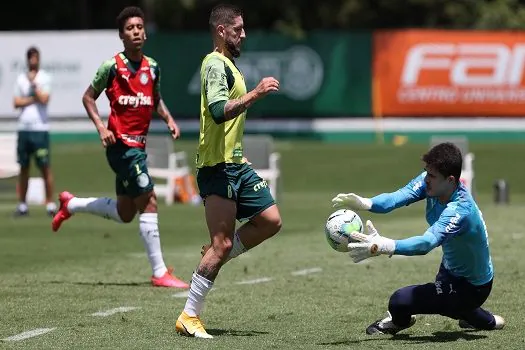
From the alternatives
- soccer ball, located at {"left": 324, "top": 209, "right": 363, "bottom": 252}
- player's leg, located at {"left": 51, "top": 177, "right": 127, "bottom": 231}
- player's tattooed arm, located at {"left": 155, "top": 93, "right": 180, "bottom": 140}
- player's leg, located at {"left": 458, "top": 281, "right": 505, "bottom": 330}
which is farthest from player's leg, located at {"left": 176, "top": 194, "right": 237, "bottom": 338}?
player's leg, located at {"left": 51, "top": 177, "right": 127, "bottom": 231}

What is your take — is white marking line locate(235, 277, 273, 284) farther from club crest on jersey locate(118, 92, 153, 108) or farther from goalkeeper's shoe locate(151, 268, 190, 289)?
club crest on jersey locate(118, 92, 153, 108)

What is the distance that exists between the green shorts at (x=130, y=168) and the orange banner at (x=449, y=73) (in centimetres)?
1857

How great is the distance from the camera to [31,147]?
20.6 meters

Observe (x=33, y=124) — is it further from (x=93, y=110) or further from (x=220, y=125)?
(x=220, y=125)

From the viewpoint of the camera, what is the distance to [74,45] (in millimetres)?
31484

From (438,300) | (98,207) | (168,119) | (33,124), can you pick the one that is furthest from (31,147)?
(438,300)

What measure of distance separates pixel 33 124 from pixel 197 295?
11.6 m

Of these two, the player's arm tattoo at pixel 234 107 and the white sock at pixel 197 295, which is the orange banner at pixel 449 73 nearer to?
the white sock at pixel 197 295

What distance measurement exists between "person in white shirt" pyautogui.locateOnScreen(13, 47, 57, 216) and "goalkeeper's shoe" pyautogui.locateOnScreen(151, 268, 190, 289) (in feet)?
26.9

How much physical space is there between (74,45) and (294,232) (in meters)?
14.6

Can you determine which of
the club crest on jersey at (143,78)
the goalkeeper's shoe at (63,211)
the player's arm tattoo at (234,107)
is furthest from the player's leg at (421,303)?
the goalkeeper's shoe at (63,211)

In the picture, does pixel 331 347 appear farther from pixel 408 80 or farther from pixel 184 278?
pixel 408 80

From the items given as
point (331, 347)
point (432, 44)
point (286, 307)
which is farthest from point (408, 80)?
point (331, 347)

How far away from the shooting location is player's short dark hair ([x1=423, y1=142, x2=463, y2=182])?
8914mm
